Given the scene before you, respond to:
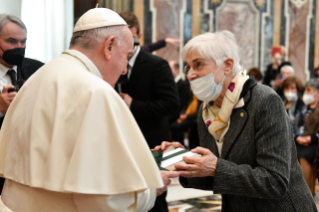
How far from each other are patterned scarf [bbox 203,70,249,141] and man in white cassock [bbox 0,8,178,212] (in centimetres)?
72

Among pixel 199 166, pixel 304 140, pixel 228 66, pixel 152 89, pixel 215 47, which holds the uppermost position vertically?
pixel 215 47

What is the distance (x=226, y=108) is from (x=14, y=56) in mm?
1448

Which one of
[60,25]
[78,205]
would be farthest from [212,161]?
[60,25]

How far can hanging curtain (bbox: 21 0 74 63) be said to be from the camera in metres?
3.22

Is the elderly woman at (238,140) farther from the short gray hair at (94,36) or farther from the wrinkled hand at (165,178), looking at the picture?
the short gray hair at (94,36)

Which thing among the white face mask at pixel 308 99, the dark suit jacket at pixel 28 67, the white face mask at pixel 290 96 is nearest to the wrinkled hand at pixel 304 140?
the white face mask at pixel 308 99

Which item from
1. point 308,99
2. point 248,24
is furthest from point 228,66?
point 248,24

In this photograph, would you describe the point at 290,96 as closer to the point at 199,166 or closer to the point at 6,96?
the point at 199,166

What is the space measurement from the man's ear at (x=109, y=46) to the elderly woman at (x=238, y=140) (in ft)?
2.23

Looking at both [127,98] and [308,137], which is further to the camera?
[308,137]

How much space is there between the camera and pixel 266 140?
2.00 meters

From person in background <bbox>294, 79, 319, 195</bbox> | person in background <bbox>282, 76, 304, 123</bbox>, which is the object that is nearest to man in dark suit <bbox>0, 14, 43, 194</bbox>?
person in background <bbox>294, 79, 319, 195</bbox>

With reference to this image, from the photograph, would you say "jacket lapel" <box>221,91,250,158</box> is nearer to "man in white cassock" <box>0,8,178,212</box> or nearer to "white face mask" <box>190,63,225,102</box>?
"white face mask" <box>190,63,225,102</box>

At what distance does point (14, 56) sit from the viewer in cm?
260
